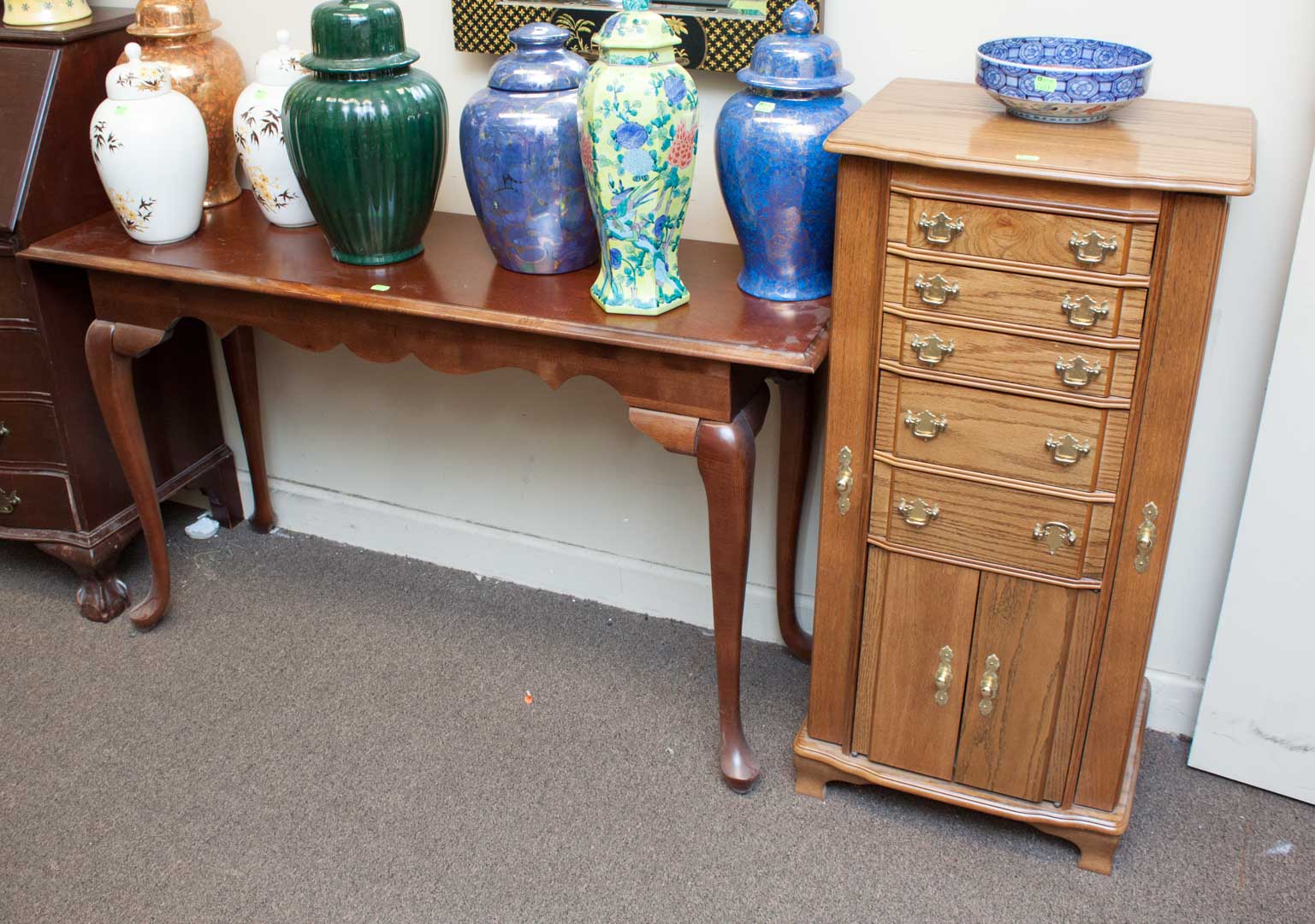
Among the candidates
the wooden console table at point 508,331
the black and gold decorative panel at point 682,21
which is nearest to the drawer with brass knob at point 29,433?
the wooden console table at point 508,331

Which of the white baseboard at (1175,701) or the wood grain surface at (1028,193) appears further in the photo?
the white baseboard at (1175,701)

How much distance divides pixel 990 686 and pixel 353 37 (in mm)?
1279

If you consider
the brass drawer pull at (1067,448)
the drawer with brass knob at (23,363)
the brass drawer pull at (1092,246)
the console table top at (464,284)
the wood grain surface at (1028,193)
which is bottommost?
the drawer with brass knob at (23,363)

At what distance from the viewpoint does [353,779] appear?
195cm

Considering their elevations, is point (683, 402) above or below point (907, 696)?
above

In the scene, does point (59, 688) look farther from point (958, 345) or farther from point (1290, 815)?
point (1290, 815)

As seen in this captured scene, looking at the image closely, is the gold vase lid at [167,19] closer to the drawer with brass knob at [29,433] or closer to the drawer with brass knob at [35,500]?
the drawer with brass knob at [29,433]

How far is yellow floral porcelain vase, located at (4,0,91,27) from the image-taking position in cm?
212

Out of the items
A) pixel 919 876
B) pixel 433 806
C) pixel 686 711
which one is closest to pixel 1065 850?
pixel 919 876

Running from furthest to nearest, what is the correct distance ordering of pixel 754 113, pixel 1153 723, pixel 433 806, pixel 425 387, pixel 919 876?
pixel 425 387 < pixel 1153 723 < pixel 433 806 < pixel 919 876 < pixel 754 113

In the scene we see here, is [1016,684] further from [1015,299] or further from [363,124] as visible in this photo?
[363,124]

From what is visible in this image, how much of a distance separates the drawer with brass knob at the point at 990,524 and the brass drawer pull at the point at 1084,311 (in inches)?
9.3

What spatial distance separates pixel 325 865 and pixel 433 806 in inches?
7.2

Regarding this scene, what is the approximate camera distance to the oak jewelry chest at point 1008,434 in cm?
140
